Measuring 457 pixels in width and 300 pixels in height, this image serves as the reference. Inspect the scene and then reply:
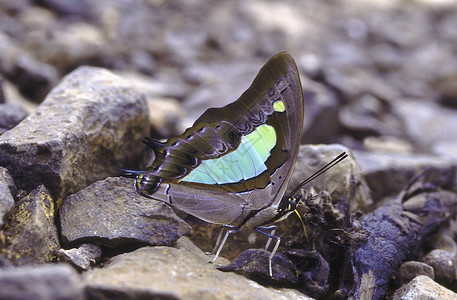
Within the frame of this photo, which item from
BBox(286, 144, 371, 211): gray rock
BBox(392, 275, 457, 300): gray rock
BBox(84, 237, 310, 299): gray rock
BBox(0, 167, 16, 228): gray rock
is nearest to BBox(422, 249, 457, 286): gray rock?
BBox(392, 275, 457, 300): gray rock

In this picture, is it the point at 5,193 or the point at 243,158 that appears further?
the point at 243,158

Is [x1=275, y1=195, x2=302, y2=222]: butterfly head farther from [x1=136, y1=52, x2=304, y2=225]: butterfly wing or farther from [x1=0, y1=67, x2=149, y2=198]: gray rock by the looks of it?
[x1=0, y1=67, x2=149, y2=198]: gray rock

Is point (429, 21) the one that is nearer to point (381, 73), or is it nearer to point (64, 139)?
point (381, 73)

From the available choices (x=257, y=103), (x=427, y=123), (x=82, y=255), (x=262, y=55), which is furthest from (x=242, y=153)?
(x=262, y=55)

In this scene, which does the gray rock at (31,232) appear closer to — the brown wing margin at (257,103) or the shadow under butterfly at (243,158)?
the shadow under butterfly at (243,158)

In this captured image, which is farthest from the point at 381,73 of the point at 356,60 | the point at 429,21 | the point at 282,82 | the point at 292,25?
the point at 282,82

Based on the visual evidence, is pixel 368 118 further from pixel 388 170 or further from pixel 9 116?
pixel 9 116

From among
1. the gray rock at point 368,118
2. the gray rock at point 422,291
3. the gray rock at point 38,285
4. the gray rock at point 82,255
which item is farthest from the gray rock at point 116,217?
the gray rock at point 368,118
